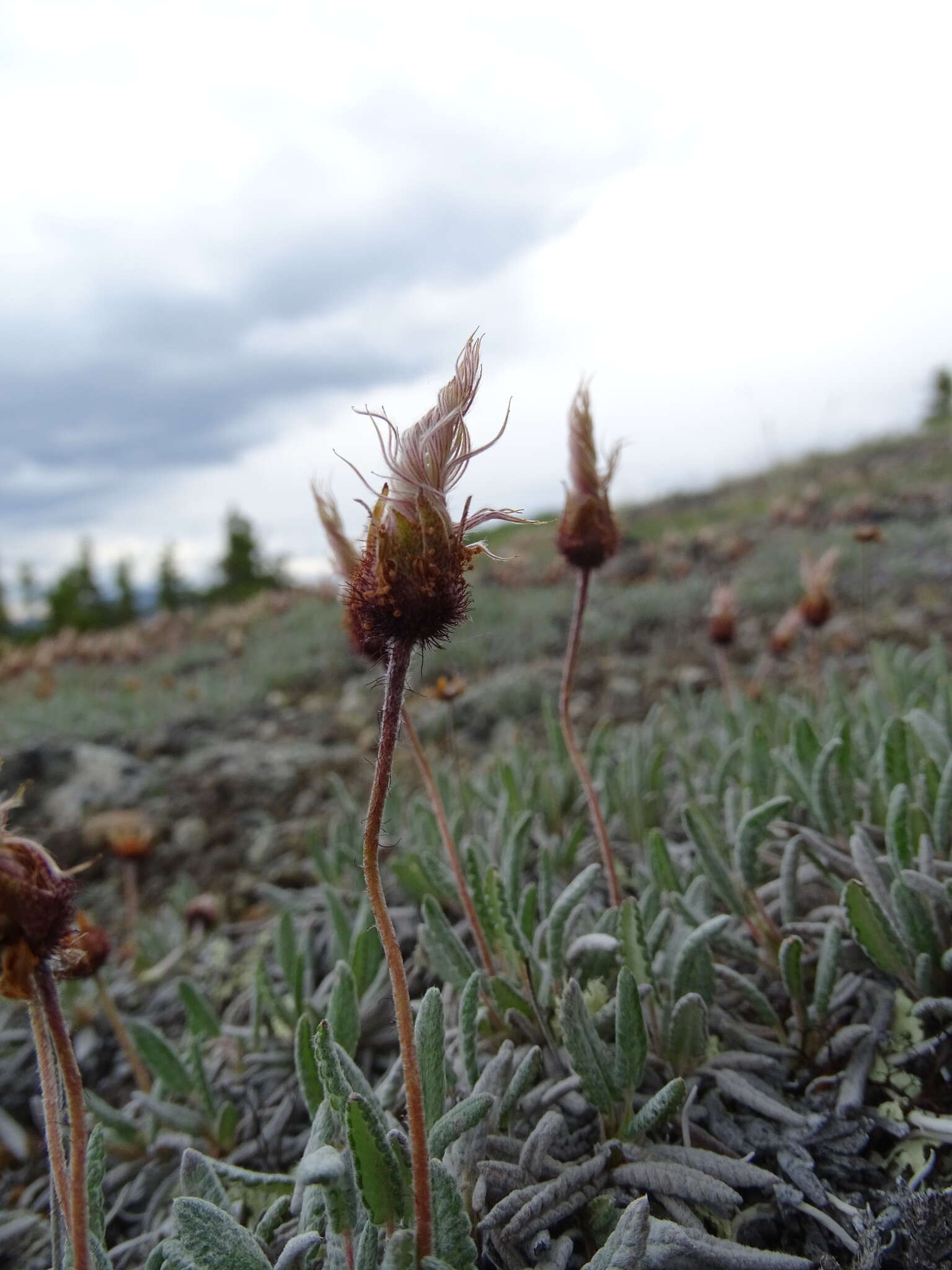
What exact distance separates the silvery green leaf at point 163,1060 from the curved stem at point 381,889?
1095mm

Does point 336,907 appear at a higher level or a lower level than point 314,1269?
higher

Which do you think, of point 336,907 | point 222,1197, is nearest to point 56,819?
point 336,907

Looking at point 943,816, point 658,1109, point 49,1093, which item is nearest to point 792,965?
point 658,1109

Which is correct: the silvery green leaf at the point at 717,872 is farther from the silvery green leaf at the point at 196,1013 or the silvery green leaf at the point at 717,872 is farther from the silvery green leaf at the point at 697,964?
the silvery green leaf at the point at 196,1013

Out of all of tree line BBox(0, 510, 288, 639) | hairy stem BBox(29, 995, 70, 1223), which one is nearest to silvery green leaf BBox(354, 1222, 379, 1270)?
hairy stem BBox(29, 995, 70, 1223)

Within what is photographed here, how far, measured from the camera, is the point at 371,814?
1115 mm

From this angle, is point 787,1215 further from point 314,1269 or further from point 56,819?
point 56,819

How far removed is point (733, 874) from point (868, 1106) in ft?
1.88

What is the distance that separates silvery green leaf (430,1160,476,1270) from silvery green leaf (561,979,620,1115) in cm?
32

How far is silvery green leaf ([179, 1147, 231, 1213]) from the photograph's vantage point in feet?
4.57

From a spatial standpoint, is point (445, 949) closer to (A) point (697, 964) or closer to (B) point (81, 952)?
(A) point (697, 964)

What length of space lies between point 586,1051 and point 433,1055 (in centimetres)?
27

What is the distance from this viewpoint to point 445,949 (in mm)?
1857

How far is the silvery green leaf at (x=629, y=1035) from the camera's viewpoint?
1.48 meters
